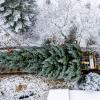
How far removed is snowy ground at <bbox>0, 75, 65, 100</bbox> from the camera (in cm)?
815

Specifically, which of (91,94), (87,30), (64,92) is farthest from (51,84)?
(87,30)

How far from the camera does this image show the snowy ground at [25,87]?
8.15m

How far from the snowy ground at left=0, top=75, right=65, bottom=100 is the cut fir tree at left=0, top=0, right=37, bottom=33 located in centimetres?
138

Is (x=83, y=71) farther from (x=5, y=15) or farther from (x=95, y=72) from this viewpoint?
(x=5, y=15)

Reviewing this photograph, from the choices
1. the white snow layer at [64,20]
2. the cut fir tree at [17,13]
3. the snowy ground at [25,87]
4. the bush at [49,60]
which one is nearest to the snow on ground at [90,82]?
the bush at [49,60]

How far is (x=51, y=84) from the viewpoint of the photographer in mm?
8180

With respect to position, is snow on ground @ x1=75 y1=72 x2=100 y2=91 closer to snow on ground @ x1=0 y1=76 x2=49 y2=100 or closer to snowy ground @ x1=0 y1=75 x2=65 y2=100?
snowy ground @ x1=0 y1=75 x2=65 y2=100

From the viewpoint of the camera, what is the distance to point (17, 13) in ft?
26.1

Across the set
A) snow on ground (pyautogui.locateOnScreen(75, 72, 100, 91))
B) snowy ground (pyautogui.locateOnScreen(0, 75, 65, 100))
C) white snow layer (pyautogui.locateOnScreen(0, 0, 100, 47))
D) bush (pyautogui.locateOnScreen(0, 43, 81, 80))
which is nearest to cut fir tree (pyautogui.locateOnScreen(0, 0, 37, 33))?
white snow layer (pyautogui.locateOnScreen(0, 0, 100, 47))

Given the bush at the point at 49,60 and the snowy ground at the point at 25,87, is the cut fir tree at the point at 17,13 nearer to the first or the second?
the bush at the point at 49,60

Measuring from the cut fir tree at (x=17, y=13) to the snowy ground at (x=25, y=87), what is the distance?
138 centimetres

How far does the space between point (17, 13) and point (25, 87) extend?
80.0 inches

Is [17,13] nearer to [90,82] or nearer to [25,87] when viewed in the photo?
[25,87]

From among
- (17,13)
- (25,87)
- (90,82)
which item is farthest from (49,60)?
(17,13)
